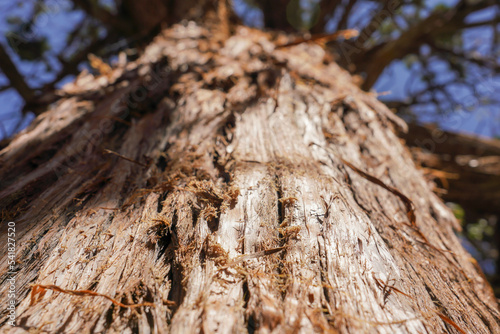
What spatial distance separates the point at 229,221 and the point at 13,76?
2046 millimetres

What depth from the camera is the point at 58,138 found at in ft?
3.59

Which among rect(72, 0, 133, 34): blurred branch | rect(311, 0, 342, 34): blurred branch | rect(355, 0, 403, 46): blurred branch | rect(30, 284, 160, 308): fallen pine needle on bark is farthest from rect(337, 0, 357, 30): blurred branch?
rect(30, 284, 160, 308): fallen pine needle on bark

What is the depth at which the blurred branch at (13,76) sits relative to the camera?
74.1 inches

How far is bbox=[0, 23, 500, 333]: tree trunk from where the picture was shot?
531 mm

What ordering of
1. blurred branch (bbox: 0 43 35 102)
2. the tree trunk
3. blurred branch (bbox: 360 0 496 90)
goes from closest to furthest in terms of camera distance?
1. the tree trunk
2. blurred branch (bbox: 0 43 35 102)
3. blurred branch (bbox: 360 0 496 90)

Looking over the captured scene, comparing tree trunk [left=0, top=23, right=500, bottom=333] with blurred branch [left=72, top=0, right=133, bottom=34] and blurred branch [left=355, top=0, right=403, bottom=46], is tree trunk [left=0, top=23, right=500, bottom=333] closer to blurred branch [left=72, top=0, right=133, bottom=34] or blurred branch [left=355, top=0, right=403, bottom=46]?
blurred branch [left=72, top=0, right=133, bottom=34]

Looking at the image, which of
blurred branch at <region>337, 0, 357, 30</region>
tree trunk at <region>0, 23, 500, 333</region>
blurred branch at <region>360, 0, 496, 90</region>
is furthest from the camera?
blurred branch at <region>337, 0, 357, 30</region>

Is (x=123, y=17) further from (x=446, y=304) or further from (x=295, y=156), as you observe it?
(x=446, y=304)

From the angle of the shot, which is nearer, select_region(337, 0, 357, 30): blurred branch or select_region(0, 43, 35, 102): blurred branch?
select_region(0, 43, 35, 102): blurred branch

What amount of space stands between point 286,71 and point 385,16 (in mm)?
1720

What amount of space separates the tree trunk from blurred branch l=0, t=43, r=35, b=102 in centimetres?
89

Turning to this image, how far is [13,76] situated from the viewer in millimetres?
1931

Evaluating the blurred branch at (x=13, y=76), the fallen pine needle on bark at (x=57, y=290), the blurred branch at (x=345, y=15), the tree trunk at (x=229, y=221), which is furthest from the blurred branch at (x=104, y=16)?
the fallen pine needle on bark at (x=57, y=290)

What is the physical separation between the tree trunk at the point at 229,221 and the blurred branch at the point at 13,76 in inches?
35.2
